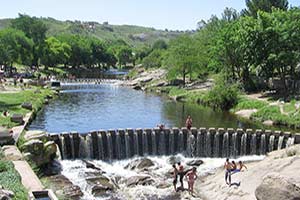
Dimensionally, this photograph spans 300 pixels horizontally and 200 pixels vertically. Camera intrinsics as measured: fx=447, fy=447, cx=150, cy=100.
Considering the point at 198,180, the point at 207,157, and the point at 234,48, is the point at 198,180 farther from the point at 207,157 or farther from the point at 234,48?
the point at 234,48

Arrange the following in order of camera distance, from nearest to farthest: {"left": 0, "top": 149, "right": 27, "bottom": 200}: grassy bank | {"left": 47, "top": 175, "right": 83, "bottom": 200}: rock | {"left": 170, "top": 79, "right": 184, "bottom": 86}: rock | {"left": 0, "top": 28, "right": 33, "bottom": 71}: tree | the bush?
{"left": 0, "top": 149, "right": 27, "bottom": 200}: grassy bank
{"left": 47, "top": 175, "right": 83, "bottom": 200}: rock
the bush
{"left": 170, "top": 79, "right": 184, "bottom": 86}: rock
{"left": 0, "top": 28, "right": 33, "bottom": 71}: tree

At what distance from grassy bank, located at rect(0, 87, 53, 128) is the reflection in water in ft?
5.72

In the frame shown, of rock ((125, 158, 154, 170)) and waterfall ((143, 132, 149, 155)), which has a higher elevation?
waterfall ((143, 132, 149, 155))

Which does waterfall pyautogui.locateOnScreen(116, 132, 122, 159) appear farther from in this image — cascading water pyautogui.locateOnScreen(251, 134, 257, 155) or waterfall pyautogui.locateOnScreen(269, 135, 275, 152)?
waterfall pyautogui.locateOnScreen(269, 135, 275, 152)

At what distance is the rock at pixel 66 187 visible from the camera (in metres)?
30.1

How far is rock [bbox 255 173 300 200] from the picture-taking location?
68.2 ft

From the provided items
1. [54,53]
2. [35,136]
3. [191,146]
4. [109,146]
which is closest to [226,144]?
[191,146]

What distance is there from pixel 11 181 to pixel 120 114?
134 feet

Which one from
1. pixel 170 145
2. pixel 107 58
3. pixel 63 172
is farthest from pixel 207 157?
pixel 107 58

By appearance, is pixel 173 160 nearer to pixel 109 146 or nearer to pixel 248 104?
pixel 109 146

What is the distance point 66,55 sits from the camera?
490 ft

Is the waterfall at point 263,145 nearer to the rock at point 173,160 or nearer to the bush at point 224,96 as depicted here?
the rock at point 173,160

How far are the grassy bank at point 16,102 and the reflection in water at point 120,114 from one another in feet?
5.72

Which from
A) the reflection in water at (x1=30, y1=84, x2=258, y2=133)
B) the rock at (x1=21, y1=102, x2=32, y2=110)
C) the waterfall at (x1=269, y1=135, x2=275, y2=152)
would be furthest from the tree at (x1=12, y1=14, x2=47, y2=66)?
the waterfall at (x1=269, y1=135, x2=275, y2=152)
